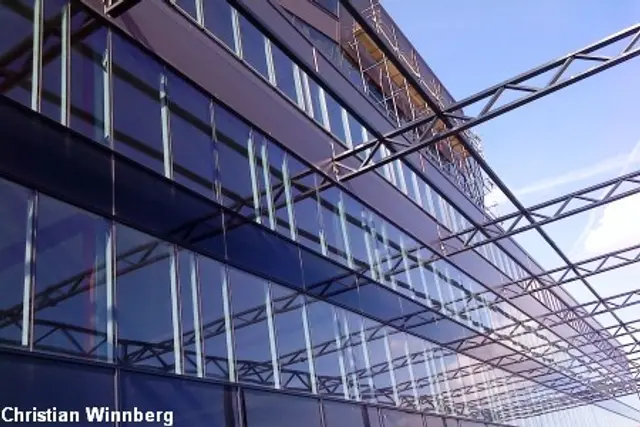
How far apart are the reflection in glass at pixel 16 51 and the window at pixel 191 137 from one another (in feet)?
9.14

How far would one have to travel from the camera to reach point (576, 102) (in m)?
16.4

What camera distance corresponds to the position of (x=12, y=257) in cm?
662

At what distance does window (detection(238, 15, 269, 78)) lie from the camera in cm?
1347

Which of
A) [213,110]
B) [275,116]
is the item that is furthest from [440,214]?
[213,110]

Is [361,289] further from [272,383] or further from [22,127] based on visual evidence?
[22,127]

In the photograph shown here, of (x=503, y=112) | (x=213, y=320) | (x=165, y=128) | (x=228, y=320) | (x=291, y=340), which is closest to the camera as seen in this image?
(x=213, y=320)

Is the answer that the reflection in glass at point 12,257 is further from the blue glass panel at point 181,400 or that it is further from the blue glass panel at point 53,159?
the blue glass panel at point 181,400

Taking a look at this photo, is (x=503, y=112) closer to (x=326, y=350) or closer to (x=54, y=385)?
(x=326, y=350)

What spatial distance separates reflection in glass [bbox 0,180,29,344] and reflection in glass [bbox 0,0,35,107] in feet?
3.92

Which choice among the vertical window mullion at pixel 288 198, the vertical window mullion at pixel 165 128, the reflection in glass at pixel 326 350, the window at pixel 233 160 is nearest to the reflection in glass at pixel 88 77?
the vertical window mullion at pixel 165 128

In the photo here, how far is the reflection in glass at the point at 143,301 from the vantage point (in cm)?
782

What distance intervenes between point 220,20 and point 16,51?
581 cm

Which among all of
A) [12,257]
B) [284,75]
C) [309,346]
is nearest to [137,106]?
[12,257]

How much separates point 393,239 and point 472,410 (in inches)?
301
